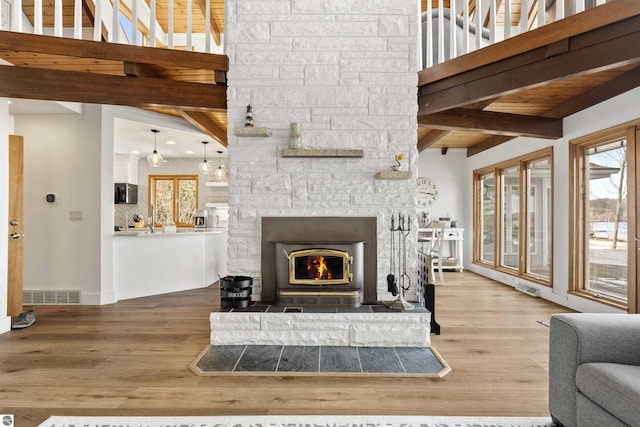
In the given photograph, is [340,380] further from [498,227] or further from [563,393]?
[498,227]

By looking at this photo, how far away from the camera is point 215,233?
20.4 feet

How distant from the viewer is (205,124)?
504cm

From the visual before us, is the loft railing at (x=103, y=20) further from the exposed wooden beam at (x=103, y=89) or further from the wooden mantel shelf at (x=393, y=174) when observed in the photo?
the wooden mantel shelf at (x=393, y=174)

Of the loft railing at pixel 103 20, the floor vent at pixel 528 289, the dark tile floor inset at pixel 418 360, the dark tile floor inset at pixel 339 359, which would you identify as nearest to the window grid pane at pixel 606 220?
the floor vent at pixel 528 289

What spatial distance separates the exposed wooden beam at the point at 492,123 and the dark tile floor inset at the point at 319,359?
96.0 inches

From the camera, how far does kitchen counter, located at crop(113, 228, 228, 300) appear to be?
4996 millimetres

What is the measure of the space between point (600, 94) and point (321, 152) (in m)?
3.19

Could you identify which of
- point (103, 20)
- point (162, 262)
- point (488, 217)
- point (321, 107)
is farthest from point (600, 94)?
point (162, 262)

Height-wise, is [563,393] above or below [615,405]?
below

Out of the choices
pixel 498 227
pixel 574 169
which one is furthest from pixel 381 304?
pixel 498 227

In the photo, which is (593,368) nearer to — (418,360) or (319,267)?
(418,360)

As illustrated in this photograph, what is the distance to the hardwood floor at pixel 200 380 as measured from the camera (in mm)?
2215

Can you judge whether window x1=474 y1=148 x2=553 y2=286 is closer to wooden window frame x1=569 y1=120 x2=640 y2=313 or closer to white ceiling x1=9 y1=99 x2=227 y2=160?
wooden window frame x1=569 y1=120 x2=640 y2=313

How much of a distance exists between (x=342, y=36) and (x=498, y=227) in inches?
185
